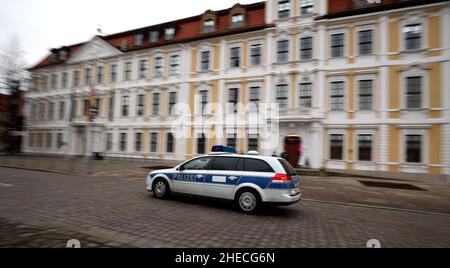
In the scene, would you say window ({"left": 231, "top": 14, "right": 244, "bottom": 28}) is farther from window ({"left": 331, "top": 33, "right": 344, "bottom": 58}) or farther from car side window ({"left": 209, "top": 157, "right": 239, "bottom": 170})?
car side window ({"left": 209, "top": 157, "right": 239, "bottom": 170})

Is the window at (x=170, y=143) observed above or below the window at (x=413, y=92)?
below

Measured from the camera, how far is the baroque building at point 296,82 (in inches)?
711

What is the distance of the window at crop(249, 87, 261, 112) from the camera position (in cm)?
2273

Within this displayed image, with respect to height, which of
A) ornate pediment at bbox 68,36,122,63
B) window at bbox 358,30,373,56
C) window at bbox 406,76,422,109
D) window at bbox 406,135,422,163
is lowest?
window at bbox 406,135,422,163

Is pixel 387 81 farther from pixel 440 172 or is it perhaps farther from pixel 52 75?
pixel 52 75

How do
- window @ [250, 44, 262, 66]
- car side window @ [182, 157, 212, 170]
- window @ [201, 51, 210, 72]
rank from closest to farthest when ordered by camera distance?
car side window @ [182, 157, 212, 170]
window @ [250, 44, 262, 66]
window @ [201, 51, 210, 72]

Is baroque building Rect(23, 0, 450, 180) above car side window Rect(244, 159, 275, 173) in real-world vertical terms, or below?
above

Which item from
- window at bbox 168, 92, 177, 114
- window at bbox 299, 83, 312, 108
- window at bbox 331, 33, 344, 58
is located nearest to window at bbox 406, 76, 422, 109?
window at bbox 331, 33, 344, 58

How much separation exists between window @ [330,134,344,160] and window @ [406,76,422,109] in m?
4.95

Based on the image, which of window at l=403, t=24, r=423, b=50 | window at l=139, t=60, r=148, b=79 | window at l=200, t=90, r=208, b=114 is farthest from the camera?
window at l=139, t=60, r=148, b=79

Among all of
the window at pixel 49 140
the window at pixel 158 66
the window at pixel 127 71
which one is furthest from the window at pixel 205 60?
the window at pixel 49 140

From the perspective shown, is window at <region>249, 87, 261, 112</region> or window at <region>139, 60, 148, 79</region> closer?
window at <region>249, 87, 261, 112</region>

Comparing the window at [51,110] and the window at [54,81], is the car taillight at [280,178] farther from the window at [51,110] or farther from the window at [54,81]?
the window at [54,81]

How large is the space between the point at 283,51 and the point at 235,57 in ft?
14.7
